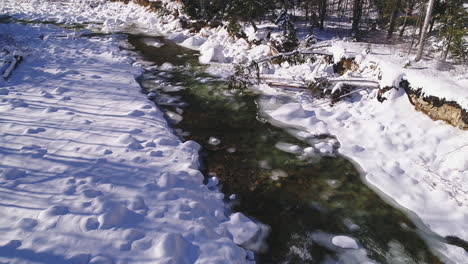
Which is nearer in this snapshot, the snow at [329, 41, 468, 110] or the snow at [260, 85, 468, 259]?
the snow at [260, 85, 468, 259]

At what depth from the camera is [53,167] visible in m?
4.40

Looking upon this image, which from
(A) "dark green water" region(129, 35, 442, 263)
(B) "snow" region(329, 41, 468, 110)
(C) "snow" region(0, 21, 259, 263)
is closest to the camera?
(C) "snow" region(0, 21, 259, 263)

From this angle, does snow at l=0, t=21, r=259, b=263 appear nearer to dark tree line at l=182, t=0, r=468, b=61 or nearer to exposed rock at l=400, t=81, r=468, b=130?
exposed rock at l=400, t=81, r=468, b=130

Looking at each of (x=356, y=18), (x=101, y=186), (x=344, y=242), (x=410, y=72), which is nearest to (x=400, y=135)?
(x=410, y=72)

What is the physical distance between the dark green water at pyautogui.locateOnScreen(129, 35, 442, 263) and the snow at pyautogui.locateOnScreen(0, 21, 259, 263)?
410 millimetres

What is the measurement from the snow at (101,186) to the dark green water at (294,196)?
1.35 ft

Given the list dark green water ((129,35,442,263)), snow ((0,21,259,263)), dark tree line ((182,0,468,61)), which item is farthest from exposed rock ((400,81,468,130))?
snow ((0,21,259,263))

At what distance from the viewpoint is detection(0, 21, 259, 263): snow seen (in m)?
3.18

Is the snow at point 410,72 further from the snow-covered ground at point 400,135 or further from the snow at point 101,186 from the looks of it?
the snow at point 101,186

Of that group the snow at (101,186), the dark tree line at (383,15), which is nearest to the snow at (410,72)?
the dark tree line at (383,15)

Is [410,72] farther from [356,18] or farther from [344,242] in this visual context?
[356,18]

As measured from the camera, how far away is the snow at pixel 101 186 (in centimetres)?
318

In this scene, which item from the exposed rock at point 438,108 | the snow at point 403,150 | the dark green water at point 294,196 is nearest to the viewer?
the dark green water at point 294,196

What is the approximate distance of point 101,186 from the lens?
13.4 feet
